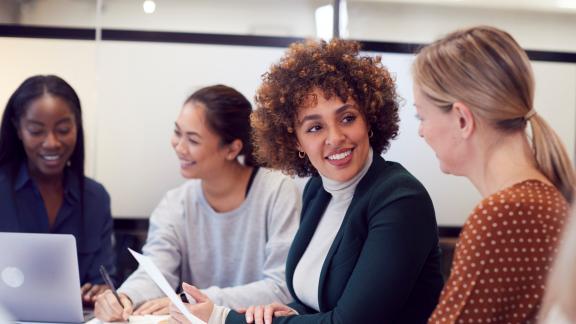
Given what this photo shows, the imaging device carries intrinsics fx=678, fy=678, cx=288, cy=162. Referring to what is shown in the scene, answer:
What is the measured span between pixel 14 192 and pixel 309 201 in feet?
4.18

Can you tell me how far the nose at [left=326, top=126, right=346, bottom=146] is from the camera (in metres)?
1.82

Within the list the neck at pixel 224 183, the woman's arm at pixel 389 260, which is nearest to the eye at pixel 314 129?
the woman's arm at pixel 389 260

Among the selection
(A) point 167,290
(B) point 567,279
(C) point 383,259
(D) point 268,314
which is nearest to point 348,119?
(C) point 383,259

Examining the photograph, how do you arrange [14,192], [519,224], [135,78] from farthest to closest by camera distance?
1. [135,78]
2. [14,192]
3. [519,224]

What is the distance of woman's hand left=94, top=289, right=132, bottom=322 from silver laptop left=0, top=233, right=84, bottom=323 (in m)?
0.06

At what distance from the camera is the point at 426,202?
163cm

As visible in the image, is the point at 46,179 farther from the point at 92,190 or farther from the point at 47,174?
the point at 92,190

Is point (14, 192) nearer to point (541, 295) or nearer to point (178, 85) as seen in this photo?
point (178, 85)

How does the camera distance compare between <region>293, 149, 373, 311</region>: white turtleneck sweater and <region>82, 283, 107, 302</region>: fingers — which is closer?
<region>293, 149, 373, 311</region>: white turtleneck sweater

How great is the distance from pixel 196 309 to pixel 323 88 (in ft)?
2.22

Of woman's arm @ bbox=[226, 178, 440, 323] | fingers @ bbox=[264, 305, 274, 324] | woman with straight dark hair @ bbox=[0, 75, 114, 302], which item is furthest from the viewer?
woman with straight dark hair @ bbox=[0, 75, 114, 302]

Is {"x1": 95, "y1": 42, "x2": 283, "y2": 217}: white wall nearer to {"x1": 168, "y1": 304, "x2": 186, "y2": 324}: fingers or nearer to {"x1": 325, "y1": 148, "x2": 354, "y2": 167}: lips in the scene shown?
{"x1": 325, "y1": 148, "x2": 354, "y2": 167}: lips

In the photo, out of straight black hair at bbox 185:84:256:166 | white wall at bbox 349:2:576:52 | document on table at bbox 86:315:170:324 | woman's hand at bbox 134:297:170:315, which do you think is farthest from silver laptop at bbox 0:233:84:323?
white wall at bbox 349:2:576:52

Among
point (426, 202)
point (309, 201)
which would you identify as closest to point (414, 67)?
point (426, 202)
